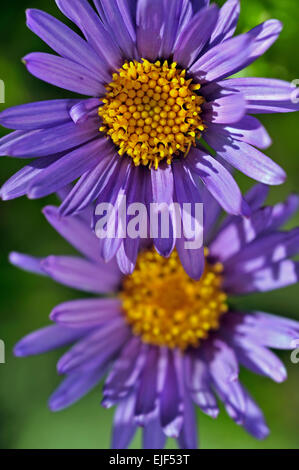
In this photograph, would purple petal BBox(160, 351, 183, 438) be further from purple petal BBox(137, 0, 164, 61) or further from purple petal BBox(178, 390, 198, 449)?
purple petal BBox(137, 0, 164, 61)

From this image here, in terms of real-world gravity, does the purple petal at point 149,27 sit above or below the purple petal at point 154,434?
above

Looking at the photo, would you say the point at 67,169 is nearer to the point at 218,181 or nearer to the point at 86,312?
the point at 218,181

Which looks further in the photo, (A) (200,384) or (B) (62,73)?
(A) (200,384)

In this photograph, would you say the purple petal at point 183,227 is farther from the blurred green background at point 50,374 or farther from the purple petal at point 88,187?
the blurred green background at point 50,374

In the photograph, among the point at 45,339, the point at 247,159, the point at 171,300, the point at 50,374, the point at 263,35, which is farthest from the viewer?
the point at 50,374

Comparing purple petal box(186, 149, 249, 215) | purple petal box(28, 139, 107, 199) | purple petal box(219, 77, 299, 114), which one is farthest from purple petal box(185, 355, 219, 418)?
purple petal box(219, 77, 299, 114)

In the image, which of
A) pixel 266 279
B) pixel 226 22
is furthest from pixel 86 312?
pixel 226 22

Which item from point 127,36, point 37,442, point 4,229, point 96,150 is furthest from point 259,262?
point 37,442

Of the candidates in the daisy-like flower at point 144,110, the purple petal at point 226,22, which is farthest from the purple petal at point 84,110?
the purple petal at point 226,22

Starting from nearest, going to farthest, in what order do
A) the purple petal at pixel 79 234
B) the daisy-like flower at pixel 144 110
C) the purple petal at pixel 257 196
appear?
A: the daisy-like flower at pixel 144 110, the purple petal at pixel 257 196, the purple petal at pixel 79 234
